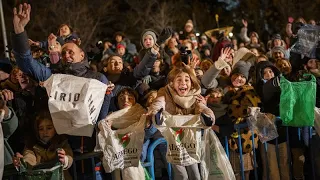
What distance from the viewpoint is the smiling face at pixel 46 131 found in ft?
18.3

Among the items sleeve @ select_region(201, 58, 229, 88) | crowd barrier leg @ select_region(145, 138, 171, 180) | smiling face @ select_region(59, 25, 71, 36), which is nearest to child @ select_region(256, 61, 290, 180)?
sleeve @ select_region(201, 58, 229, 88)

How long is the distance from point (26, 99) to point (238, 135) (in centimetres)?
267

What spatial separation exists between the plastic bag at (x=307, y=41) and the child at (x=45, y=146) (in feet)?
14.5

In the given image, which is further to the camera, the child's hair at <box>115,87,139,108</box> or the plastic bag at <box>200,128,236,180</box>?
the child's hair at <box>115,87,139,108</box>

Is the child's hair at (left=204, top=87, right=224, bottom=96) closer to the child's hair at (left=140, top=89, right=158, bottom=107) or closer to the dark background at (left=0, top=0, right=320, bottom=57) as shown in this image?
the child's hair at (left=140, top=89, right=158, bottom=107)

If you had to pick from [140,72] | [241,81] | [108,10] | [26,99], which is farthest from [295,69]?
[108,10]

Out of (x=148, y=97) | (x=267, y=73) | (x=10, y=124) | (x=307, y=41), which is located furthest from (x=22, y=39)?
(x=307, y=41)

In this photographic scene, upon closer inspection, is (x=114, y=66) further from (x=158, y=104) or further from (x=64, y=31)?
(x=64, y=31)

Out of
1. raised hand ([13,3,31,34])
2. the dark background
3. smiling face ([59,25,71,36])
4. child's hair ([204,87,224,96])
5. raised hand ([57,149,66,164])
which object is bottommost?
raised hand ([57,149,66,164])

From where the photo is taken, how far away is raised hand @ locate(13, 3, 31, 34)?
17.5 feet

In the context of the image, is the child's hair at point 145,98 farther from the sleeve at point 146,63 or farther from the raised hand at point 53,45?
the raised hand at point 53,45

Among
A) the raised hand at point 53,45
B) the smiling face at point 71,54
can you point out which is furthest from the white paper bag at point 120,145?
the raised hand at point 53,45

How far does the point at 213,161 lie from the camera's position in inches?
227

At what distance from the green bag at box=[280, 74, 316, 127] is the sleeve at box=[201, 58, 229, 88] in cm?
80
